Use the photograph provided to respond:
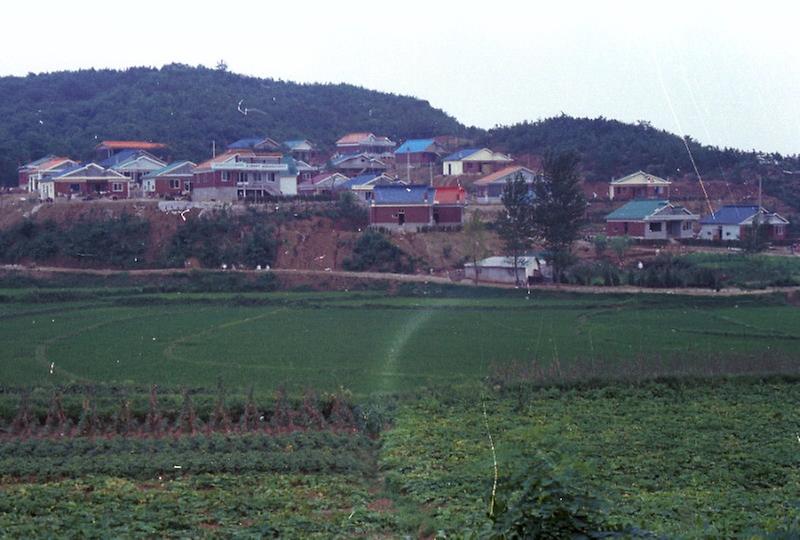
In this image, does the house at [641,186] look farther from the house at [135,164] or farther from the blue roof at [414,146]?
the house at [135,164]

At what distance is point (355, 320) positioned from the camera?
1114 inches

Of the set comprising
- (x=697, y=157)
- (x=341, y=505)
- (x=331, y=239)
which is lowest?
(x=341, y=505)

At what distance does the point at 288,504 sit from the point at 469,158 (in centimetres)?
4595

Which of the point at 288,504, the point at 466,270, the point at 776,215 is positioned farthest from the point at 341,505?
the point at 776,215

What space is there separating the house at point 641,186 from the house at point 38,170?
2628cm

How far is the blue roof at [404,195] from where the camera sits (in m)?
44.2

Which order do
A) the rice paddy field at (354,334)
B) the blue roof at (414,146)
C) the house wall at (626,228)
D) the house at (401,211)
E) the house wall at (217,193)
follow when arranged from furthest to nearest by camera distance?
the blue roof at (414,146) < the house wall at (217,193) < the house at (401,211) < the house wall at (626,228) < the rice paddy field at (354,334)

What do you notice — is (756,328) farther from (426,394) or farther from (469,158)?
(469,158)

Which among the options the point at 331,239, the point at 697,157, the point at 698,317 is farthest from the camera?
the point at 697,157

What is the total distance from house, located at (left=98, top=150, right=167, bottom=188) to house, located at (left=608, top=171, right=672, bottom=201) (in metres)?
22.3

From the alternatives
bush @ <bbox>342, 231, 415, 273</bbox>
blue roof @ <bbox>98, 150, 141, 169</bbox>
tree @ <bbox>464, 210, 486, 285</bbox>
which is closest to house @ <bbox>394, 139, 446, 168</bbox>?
blue roof @ <bbox>98, 150, 141, 169</bbox>

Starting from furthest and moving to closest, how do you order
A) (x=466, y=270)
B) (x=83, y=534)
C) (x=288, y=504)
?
(x=466, y=270) → (x=288, y=504) → (x=83, y=534)

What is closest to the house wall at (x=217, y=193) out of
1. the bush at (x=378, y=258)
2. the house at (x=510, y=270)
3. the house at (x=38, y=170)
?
the house at (x=38, y=170)

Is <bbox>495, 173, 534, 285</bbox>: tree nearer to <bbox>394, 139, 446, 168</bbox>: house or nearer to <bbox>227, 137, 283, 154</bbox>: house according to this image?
<bbox>227, 137, 283, 154</bbox>: house
